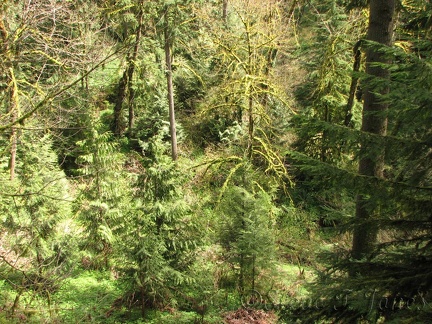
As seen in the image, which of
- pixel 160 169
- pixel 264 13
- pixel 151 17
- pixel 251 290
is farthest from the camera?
pixel 151 17

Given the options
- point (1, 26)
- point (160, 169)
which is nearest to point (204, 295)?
point (160, 169)

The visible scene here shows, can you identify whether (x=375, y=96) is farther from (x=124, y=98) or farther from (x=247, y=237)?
(x=124, y=98)

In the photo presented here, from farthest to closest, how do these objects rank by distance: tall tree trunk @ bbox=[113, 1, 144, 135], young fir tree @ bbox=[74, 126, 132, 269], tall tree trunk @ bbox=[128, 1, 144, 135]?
tall tree trunk @ bbox=[113, 1, 144, 135] → tall tree trunk @ bbox=[128, 1, 144, 135] → young fir tree @ bbox=[74, 126, 132, 269]

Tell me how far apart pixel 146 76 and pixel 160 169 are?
1052 centimetres

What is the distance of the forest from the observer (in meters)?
3.46

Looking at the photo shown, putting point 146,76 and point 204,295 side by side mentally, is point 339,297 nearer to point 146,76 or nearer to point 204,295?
point 204,295

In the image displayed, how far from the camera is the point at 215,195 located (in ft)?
38.1

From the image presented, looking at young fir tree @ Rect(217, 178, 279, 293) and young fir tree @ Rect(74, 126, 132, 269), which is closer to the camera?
young fir tree @ Rect(217, 178, 279, 293)

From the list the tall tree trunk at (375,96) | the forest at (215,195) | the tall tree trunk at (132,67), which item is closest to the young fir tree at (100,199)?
the forest at (215,195)

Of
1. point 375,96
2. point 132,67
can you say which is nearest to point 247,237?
point 375,96

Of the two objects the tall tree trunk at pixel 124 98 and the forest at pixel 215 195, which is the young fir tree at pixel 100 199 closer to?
the forest at pixel 215 195

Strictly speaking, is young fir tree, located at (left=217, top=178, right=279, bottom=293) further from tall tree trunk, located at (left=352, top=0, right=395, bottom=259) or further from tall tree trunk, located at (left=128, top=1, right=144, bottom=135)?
tall tree trunk, located at (left=128, top=1, right=144, bottom=135)

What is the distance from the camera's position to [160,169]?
23.1ft

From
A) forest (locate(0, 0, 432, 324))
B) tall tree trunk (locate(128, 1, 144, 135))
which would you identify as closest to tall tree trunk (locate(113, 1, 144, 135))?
tall tree trunk (locate(128, 1, 144, 135))
